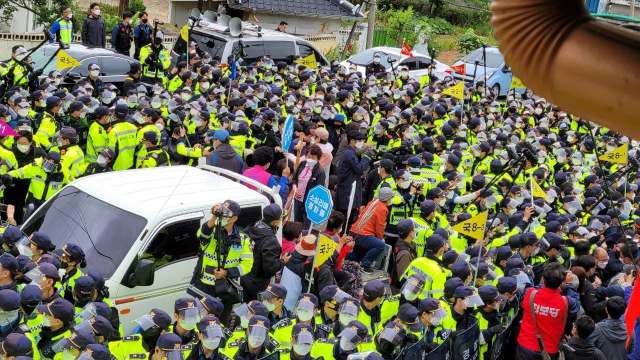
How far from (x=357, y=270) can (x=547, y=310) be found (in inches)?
93.8

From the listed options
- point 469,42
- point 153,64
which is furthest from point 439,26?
point 153,64

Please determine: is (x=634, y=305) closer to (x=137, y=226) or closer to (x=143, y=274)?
(x=143, y=274)

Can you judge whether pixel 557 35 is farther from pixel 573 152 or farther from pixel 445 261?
pixel 573 152

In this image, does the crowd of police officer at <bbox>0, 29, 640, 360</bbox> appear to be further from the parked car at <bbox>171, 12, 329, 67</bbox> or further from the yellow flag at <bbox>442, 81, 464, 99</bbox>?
the parked car at <bbox>171, 12, 329, 67</bbox>

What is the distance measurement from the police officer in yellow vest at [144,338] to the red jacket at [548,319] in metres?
3.47

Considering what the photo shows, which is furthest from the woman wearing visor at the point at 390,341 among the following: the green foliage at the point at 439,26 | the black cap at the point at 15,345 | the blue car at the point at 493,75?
the green foliage at the point at 439,26

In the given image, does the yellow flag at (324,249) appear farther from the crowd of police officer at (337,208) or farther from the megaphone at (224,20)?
the megaphone at (224,20)

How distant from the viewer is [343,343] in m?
6.64

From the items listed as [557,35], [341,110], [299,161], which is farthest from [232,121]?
[557,35]

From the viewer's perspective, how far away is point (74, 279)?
7.16 metres

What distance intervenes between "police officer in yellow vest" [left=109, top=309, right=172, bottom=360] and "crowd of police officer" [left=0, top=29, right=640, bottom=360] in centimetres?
1

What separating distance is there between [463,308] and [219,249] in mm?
2326

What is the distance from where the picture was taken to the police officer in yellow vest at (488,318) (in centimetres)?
795

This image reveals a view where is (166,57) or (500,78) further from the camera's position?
(500,78)
